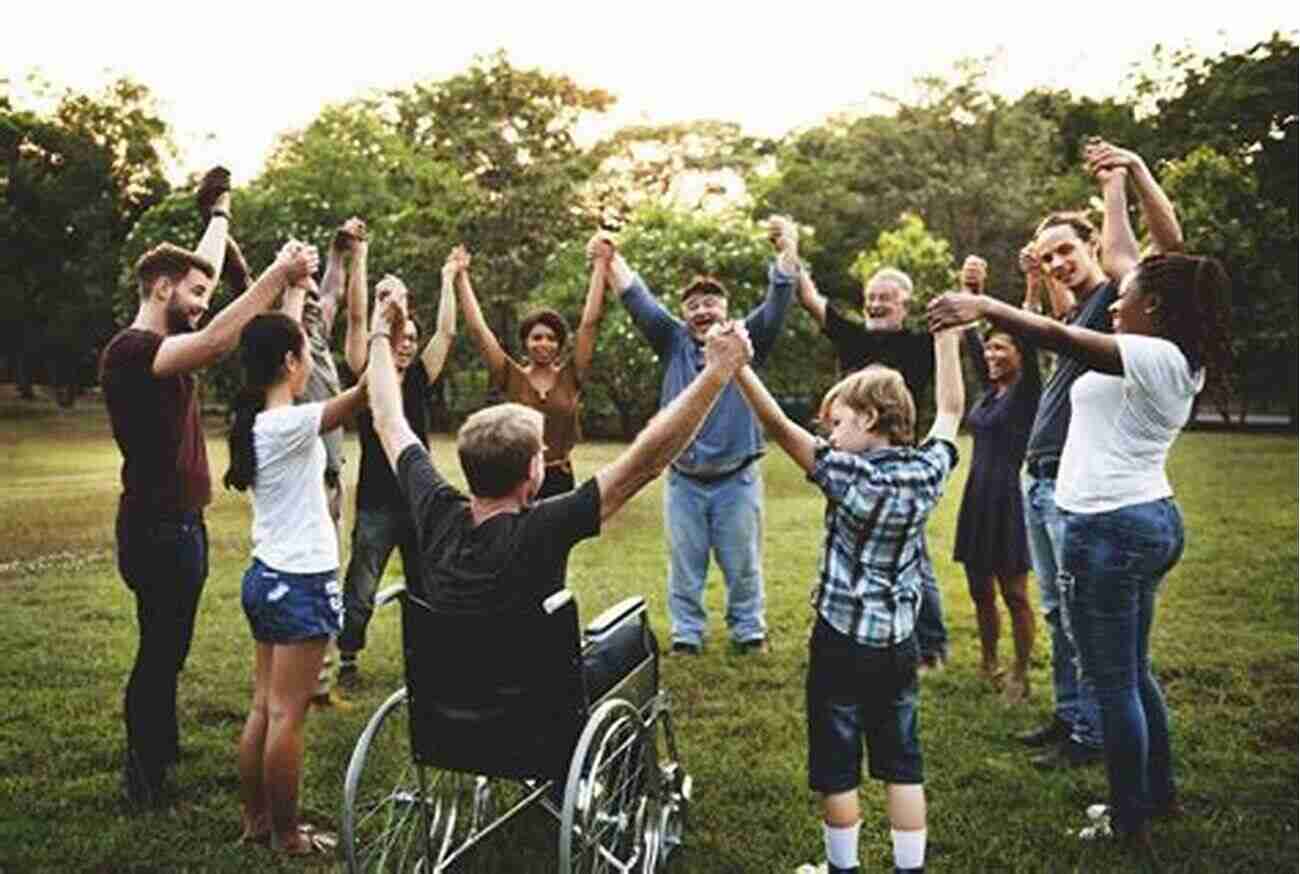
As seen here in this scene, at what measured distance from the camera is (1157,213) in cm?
276

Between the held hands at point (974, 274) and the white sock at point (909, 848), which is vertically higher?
the held hands at point (974, 274)

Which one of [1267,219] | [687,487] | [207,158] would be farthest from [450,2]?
[1267,219]

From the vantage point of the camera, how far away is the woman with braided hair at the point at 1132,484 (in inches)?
91.0

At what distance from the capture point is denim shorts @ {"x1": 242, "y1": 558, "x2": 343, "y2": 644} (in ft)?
8.09

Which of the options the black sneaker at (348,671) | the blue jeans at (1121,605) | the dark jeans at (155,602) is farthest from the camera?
the black sneaker at (348,671)

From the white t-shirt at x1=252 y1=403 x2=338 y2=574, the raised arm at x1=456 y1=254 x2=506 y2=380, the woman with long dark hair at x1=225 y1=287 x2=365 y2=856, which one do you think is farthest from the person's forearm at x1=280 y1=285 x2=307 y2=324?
the raised arm at x1=456 y1=254 x2=506 y2=380

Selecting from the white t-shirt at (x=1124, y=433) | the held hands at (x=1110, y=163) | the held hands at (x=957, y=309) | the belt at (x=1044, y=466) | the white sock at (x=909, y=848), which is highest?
the held hands at (x=1110, y=163)

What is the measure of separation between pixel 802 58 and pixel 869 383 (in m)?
2.08

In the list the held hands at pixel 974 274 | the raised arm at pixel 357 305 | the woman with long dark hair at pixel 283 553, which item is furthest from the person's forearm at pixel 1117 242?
the raised arm at pixel 357 305

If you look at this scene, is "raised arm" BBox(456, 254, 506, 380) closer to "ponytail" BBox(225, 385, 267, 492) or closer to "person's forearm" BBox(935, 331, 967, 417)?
"ponytail" BBox(225, 385, 267, 492)

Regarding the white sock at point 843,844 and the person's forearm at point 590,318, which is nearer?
the white sock at point 843,844

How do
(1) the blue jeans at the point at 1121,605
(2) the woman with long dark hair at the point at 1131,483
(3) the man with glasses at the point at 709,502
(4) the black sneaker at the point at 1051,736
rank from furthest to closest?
(3) the man with glasses at the point at 709,502 → (4) the black sneaker at the point at 1051,736 → (1) the blue jeans at the point at 1121,605 → (2) the woman with long dark hair at the point at 1131,483

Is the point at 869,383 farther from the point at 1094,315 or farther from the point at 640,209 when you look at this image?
the point at 640,209

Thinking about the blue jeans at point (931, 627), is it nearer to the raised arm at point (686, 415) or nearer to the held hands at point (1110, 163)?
the held hands at point (1110, 163)
